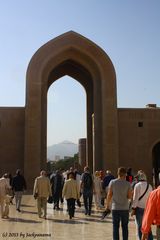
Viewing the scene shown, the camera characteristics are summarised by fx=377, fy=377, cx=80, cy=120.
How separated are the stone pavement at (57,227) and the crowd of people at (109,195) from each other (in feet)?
1.22

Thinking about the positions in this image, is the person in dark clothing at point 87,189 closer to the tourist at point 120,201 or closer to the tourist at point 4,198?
the tourist at point 4,198

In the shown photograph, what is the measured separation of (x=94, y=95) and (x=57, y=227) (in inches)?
605

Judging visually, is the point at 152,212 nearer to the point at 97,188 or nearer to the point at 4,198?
the point at 4,198

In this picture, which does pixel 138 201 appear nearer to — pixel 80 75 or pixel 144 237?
pixel 144 237

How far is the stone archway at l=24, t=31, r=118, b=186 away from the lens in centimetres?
2174

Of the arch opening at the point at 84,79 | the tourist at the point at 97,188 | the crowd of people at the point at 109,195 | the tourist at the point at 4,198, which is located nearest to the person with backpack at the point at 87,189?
the crowd of people at the point at 109,195

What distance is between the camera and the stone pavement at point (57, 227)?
7699 mm

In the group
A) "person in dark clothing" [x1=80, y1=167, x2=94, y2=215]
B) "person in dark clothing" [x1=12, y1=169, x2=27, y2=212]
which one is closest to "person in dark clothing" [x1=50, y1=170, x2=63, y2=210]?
"person in dark clothing" [x1=12, y1=169, x2=27, y2=212]

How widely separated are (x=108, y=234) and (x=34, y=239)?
1.62 meters

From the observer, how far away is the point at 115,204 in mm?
6219

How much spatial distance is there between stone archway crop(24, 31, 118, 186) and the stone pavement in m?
10.5

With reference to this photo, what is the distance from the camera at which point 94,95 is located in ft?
77.4

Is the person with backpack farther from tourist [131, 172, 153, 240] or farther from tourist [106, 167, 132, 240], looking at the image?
tourist [106, 167, 132, 240]

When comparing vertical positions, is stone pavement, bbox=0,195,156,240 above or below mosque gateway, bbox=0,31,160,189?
below
